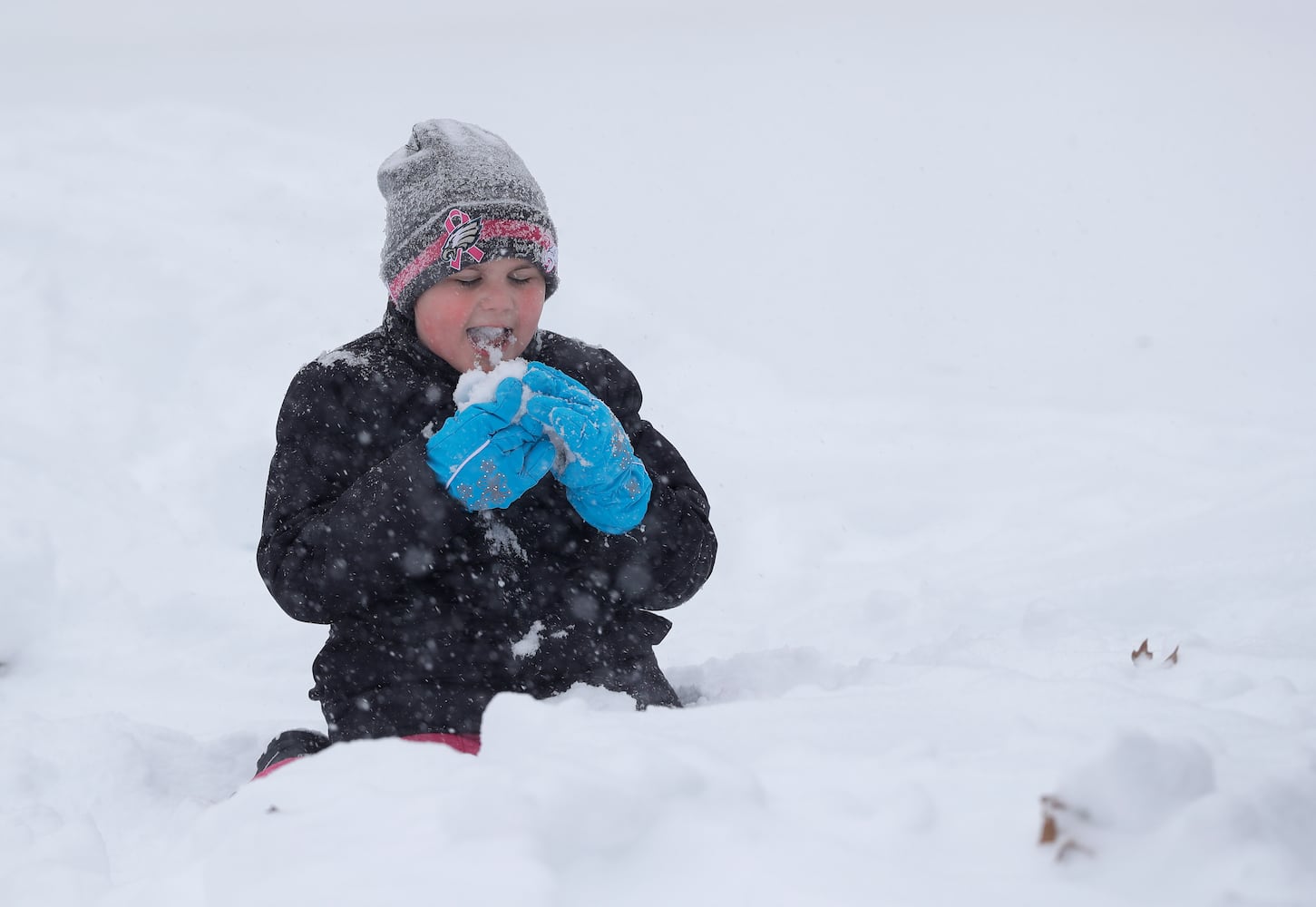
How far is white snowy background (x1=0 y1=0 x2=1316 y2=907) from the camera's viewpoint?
1.11 m

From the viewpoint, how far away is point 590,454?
7.20 ft

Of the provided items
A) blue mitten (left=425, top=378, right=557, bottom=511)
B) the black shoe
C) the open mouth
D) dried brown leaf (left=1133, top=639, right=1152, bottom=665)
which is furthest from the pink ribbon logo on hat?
dried brown leaf (left=1133, top=639, right=1152, bottom=665)

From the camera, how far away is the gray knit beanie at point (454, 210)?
2377 millimetres

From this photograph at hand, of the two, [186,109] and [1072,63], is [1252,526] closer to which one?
[1072,63]

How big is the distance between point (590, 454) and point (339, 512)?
1.92 ft

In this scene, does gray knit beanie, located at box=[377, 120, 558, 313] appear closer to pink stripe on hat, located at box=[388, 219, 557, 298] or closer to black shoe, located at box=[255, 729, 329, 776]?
pink stripe on hat, located at box=[388, 219, 557, 298]

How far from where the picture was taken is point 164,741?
2.73m

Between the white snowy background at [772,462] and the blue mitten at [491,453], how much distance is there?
1.72 feet

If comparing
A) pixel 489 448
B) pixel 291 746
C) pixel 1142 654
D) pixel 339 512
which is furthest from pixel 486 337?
pixel 1142 654

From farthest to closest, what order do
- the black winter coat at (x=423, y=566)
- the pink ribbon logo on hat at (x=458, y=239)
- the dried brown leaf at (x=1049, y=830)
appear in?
the pink ribbon logo on hat at (x=458, y=239) < the black winter coat at (x=423, y=566) < the dried brown leaf at (x=1049, y=830)

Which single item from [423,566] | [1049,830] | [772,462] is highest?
[772,462]

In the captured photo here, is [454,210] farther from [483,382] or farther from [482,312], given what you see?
[483,382]

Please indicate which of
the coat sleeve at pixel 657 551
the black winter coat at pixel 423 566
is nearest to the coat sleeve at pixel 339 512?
the black winter coat at pixel 423 566

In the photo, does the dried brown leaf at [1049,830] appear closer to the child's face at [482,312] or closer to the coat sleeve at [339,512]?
the coat sleeve at [339,512]
